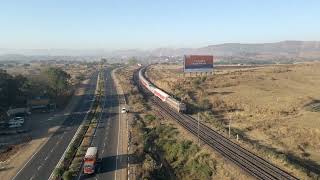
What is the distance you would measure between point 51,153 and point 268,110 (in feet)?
170

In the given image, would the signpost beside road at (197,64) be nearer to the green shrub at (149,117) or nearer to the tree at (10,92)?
the green shrub at (149,117)

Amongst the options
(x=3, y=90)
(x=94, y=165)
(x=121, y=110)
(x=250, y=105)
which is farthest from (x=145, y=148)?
(x=3, y=90)

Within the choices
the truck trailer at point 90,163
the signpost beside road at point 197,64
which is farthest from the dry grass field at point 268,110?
the truck trailer at point 90,163

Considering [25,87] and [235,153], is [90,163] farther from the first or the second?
[25,87]

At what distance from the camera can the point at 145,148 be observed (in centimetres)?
5881

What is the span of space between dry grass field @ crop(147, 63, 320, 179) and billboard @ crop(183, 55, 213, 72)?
4.58 metres

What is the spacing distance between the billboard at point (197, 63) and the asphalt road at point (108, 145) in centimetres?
4353

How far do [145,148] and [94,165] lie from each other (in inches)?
522

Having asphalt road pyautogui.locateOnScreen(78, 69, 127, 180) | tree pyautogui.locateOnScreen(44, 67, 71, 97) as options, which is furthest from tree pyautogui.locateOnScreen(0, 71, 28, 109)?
asphalt road pyautogui.locateOnScreen(78, 69, 127, 180)

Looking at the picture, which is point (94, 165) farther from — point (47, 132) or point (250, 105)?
point (250, 105)

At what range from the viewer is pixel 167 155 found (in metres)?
59.3

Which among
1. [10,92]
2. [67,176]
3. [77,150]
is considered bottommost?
[77,150]

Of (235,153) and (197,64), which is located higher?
(197,64)

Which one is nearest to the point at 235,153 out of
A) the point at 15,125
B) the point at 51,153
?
the point at 51,153
